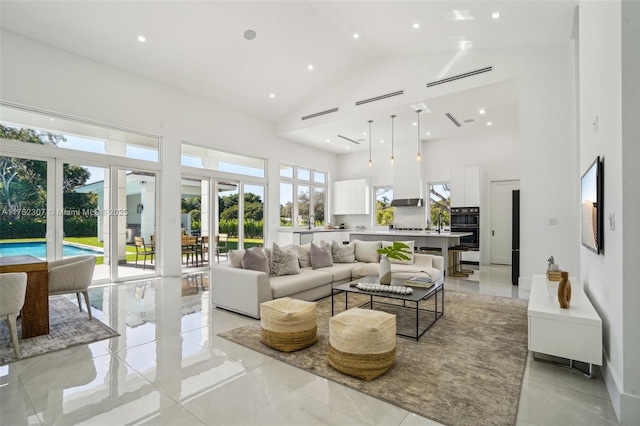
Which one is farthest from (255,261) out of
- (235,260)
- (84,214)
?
(84,214)

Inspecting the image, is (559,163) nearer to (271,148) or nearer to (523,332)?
(523,332)

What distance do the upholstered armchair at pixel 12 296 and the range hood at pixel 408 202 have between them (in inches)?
334

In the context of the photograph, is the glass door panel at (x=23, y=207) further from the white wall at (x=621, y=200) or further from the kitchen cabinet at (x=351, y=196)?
the kitchen cabinet at (x=351, y=196)

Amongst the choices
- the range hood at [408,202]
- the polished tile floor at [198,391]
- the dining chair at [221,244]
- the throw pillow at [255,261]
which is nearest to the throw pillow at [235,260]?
the throw pillow at [255,261]

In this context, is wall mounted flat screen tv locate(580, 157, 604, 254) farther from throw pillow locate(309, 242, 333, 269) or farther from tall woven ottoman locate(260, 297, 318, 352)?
throw pillow locate(309, 242, 333, 269)

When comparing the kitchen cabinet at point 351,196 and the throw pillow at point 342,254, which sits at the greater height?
the kitchen cabinet at point 351,196

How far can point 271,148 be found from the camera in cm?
912

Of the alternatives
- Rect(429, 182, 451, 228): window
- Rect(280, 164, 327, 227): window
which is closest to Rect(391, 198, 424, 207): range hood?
Rect(429, 182, 451, 228): window

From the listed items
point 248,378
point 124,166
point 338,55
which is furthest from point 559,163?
point 124,166

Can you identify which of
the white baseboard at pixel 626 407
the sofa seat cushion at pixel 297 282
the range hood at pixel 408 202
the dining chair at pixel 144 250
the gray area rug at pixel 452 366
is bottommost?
the gray area rug at pixel 452 366

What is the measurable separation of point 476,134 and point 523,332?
22.6ft

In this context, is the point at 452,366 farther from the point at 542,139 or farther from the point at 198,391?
the point at 542,139

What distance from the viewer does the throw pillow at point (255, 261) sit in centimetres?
428

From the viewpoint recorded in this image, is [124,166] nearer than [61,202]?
No
